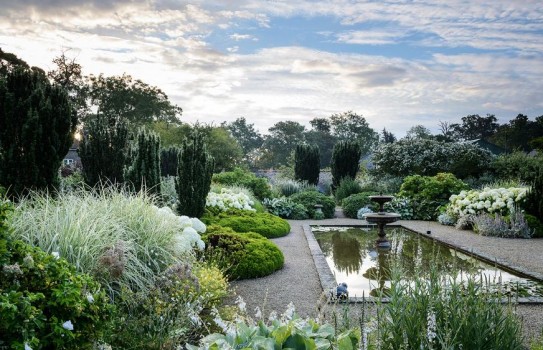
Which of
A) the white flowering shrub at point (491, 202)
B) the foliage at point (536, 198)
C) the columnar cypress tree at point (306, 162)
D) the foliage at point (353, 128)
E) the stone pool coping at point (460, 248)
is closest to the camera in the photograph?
the stone pool coping at point (460, 248)

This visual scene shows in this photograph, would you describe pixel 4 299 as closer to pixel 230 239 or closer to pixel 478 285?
pixel 478 285

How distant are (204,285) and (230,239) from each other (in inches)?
97.6

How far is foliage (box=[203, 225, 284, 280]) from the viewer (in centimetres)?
708

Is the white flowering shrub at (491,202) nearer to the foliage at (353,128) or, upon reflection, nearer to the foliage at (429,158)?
the foliage at (429,158)

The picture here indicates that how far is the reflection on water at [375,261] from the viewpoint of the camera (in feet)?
21.9

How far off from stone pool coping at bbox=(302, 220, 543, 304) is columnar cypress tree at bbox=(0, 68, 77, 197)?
4809 mm

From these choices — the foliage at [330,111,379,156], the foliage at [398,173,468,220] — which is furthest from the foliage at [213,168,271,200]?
the foliage at [330,111,379,156]

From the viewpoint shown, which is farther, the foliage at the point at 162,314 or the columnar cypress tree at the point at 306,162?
the columnar cypress tree at the point at 306,162

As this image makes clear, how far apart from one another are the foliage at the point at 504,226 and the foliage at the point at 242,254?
6.61 m

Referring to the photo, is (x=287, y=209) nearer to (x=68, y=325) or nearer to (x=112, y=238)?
(x=112, y=238)

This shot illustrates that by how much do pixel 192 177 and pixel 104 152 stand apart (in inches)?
98.9

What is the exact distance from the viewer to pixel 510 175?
62.8 feet

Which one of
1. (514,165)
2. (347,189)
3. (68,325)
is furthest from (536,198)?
(68,325)

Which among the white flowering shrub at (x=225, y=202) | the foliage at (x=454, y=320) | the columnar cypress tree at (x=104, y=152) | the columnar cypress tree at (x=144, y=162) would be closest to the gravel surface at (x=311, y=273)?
the foliage at (x=454, y=320)
